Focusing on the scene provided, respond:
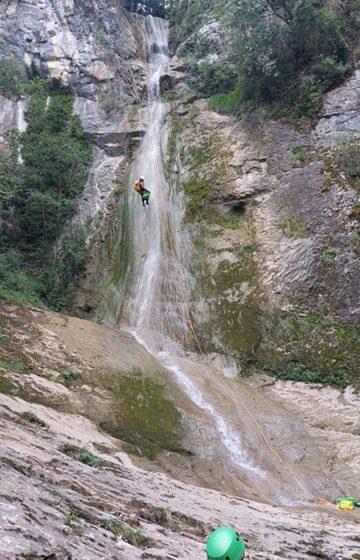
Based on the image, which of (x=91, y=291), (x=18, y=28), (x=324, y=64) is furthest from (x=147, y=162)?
(x=18, y=28)

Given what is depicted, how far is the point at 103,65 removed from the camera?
93.0 ft

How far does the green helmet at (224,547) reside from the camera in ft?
11.1

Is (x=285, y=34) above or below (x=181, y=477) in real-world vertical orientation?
above

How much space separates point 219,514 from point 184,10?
3304 centimetres

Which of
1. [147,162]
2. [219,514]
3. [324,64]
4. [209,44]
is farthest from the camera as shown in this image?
[209,44]

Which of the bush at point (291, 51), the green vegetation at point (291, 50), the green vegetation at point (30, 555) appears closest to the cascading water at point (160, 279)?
the green vegetation at point (291, 50)

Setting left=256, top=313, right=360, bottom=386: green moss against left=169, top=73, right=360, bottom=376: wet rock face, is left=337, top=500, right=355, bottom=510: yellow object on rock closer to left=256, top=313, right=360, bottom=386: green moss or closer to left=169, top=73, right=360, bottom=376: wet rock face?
left=256, top=313, right=360, bottom=386: green moss

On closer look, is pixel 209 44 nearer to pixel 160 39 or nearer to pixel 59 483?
pixel 160 39

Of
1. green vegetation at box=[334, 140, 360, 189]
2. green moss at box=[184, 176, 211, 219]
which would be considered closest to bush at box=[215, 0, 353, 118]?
green vegetation at box=[334, 140, 360, 189]

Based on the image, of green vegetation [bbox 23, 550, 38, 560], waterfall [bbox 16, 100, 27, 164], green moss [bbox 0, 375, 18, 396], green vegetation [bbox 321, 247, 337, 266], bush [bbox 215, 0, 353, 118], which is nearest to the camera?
green vegetation [bbox 23, 550, 38, 560]

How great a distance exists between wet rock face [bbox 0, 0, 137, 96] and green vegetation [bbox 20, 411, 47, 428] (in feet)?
74.9

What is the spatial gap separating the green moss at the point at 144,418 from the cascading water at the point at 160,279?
1.19 m

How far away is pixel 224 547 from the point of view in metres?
3.42

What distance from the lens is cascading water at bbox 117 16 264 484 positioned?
45.8 feet
